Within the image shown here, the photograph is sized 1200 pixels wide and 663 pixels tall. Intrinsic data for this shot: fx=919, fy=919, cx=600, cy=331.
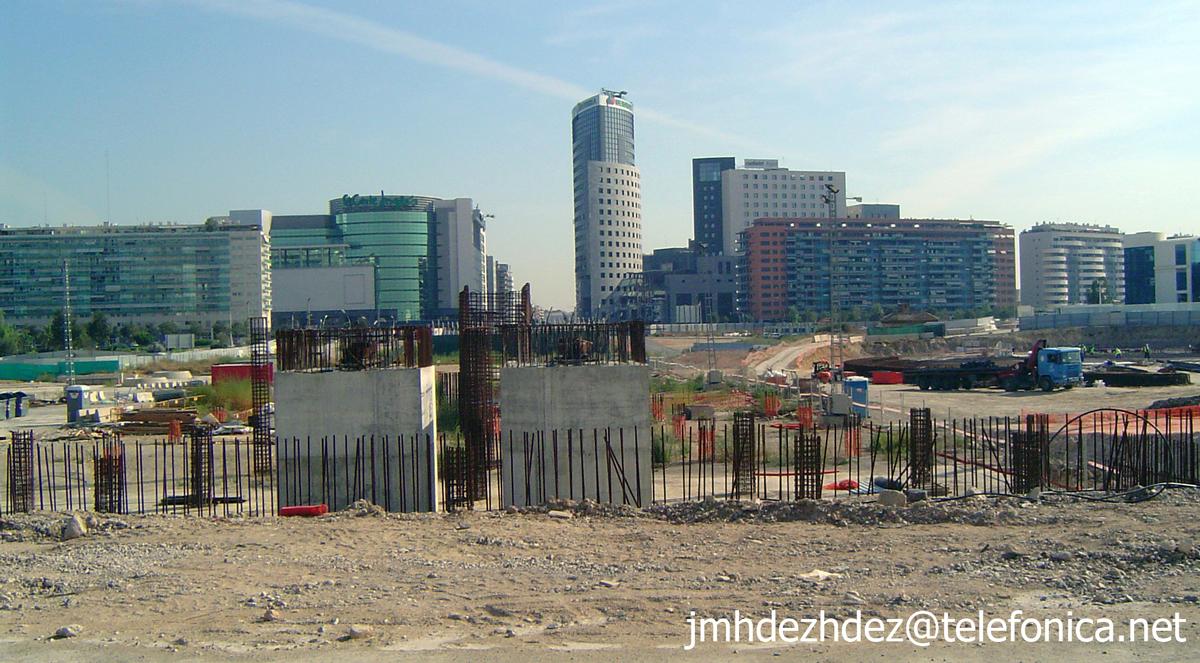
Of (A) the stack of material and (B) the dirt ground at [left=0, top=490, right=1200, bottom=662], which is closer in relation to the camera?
(B) the dirt ground at [left=0, top=490, right=1200, bottom=662]

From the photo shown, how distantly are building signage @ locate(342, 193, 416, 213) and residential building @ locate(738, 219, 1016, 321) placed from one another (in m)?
45.0

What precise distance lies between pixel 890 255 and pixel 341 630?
402 feet

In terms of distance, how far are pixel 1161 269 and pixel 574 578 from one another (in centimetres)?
12312

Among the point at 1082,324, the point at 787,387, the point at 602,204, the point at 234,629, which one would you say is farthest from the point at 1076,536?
the point at 602,204

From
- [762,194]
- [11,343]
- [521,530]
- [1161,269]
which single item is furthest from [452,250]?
[521,530]

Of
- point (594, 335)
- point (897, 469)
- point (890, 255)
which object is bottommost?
point (897, 469)

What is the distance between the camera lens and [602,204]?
14112 centimetres

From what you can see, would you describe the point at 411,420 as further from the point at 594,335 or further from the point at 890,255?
the point at 890,255

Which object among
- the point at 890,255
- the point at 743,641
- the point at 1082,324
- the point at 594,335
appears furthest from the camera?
the point at 890,255

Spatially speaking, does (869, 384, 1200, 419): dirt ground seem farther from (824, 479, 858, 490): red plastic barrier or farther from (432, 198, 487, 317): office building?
(432, 198, 487, 317): office building

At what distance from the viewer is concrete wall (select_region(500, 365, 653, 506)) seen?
14734mm

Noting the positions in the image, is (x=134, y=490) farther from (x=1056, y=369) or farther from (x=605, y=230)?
(x=605, y=230)

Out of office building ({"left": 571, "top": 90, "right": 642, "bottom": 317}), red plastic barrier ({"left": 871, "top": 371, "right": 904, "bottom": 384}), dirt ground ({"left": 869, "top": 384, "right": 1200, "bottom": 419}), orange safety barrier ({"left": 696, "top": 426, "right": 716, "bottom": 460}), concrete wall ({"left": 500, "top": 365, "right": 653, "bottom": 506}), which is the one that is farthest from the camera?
office building ({"left": 571, "top": 90, "right": 642, "bottom": 317})

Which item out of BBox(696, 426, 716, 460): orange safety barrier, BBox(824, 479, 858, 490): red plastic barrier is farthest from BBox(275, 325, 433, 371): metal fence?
BBox(824, 479, 858, 490): red plastic barrier
